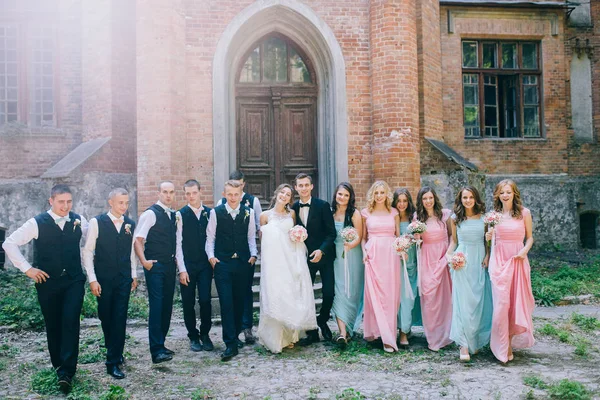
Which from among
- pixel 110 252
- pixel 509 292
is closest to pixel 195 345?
pixel 110 252

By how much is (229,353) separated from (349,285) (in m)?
1.57

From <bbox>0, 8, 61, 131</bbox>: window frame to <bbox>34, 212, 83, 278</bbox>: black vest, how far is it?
6.67m

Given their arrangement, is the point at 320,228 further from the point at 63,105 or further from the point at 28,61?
the point at 28,61

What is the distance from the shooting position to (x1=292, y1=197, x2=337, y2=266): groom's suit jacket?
5879 millimetres

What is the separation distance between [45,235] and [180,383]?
1812mm

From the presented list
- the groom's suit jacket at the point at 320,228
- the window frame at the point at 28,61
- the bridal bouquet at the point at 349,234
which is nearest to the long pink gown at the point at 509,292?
the bridal bouquet at the point at 349,234

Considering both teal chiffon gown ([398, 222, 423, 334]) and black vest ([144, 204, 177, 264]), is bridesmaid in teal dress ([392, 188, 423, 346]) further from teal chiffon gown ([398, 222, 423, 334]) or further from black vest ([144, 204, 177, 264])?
black vest ([144, 204, 177, 264])

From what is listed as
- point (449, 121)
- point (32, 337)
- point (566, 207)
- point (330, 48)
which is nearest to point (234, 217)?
point (32, 337)

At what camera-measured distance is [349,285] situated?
19.4 ft

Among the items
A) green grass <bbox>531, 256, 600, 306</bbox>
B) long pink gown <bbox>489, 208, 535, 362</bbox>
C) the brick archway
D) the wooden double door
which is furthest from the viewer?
the wooden double door

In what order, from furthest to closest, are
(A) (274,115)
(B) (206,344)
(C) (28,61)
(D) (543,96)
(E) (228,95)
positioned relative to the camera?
(D) (543,96)
(C) (28,61)
(A) (274,115)
(E) (228,95)
(B) (206,344)

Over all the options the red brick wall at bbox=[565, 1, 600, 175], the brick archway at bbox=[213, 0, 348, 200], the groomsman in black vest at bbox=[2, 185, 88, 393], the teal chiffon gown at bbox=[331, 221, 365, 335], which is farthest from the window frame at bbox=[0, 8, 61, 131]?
the red brick wall at bbox=[565, 1, 600, 175]

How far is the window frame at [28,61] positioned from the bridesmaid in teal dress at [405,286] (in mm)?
7776

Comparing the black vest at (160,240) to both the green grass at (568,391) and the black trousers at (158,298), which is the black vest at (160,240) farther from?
the green grass at (568,391)
